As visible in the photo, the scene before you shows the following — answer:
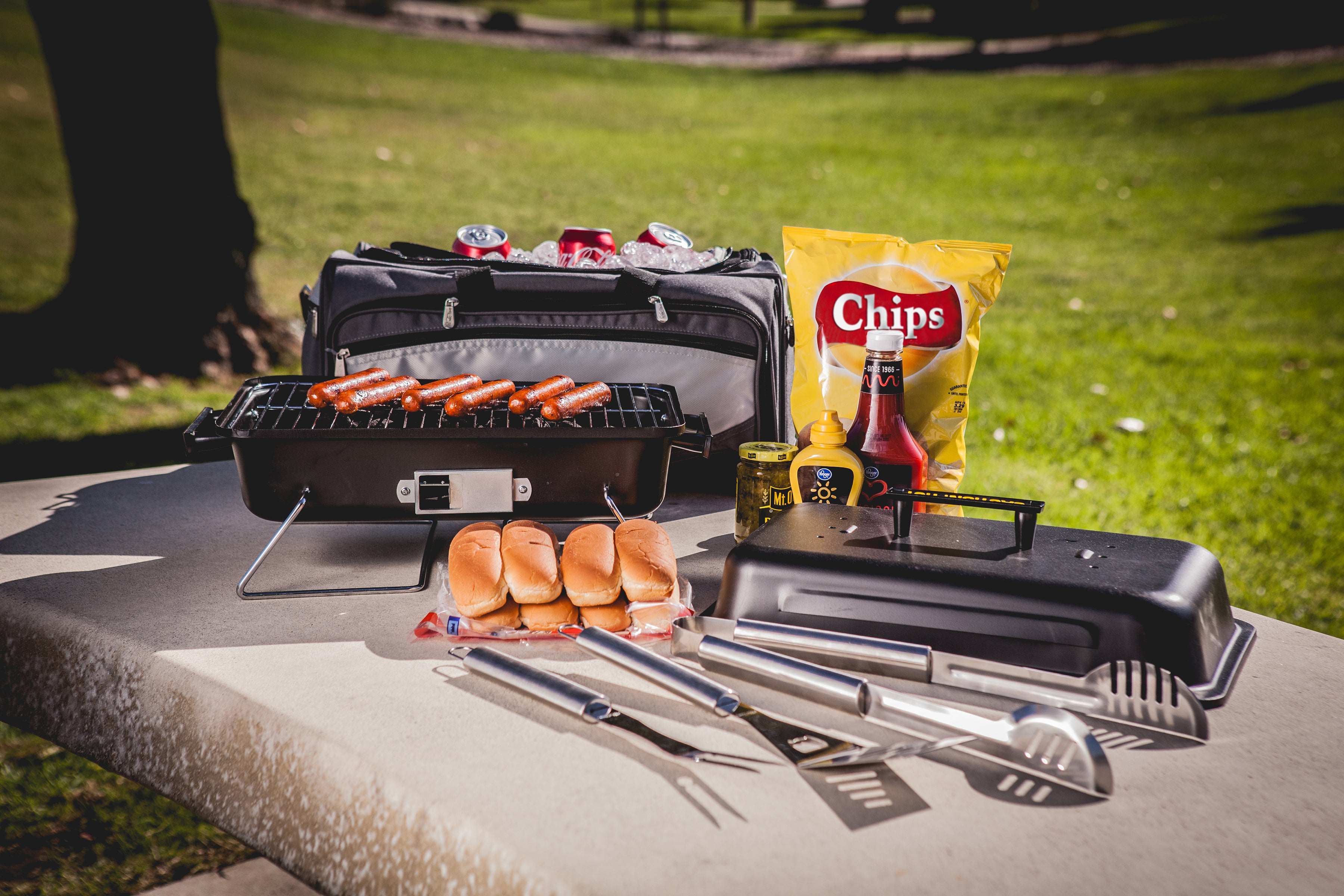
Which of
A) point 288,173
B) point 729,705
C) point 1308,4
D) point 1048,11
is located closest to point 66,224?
point 288,173

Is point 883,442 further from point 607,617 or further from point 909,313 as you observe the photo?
point 607,617

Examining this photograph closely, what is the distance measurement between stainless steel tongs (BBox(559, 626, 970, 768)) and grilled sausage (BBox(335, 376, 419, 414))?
1.79 feet

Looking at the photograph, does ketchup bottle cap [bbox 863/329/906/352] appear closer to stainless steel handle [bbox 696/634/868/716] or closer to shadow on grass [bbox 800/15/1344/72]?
stainless steel handle [bbox 696/634/868/716]

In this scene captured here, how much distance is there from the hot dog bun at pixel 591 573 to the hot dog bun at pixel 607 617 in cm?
1

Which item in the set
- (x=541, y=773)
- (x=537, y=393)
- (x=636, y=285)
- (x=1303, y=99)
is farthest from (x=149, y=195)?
(x=1303, y=99)

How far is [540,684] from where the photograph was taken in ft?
3.87

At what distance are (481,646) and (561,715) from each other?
182 millimetres

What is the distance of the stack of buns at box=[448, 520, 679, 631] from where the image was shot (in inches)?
52.7

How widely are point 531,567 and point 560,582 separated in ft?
0.15

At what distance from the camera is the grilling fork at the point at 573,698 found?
3.51ft

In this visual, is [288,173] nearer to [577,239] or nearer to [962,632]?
[577,239]

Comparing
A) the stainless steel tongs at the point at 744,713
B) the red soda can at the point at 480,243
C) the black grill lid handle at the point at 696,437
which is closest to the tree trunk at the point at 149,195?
the red soda can at the point at 480,243

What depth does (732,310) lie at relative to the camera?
1.97m

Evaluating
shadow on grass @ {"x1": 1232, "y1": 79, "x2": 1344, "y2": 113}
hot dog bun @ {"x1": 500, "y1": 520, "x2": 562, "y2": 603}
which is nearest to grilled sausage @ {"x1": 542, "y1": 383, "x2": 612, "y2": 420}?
hot dog bun @ {"x1": 500, "y1": 520, "x2": 562, "y2": 603}
